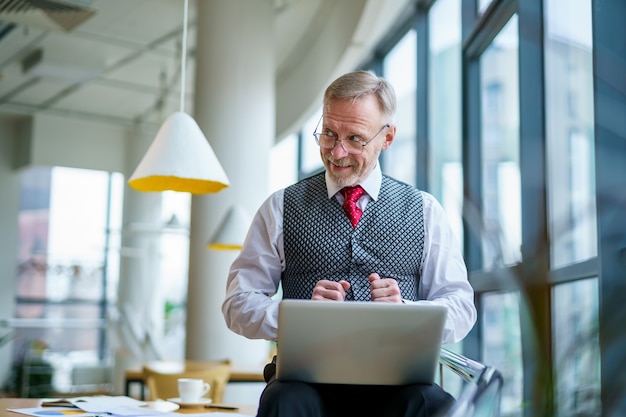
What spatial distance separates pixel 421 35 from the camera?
21.2 feet

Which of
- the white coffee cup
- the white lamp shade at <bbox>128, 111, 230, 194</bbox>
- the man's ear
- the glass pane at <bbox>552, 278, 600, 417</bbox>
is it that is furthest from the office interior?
the white lamp shade at <bbox>128, 111, 230, 194</bbox>

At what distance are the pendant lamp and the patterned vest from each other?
95cm

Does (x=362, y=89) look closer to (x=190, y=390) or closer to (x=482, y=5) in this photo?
(x=190, y=390)

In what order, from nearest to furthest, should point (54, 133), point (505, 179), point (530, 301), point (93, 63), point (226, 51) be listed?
point (530, 301)
point (505, 179)
point (226, 51)
point (93, 63)
point (54, 133)

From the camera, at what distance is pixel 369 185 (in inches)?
90.4

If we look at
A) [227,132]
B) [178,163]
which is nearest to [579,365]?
[178,163]

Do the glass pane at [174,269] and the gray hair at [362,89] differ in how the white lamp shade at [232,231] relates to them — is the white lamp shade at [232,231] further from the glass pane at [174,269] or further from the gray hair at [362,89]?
the glass pane at [174,269]

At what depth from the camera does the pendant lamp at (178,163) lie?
3119mm

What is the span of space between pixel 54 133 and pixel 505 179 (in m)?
9.48

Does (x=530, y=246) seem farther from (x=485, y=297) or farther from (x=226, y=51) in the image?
(x=226, y=51)

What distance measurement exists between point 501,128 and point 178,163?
218 centimetres

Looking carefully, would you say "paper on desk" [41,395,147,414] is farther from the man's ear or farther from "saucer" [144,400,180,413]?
the man's ear

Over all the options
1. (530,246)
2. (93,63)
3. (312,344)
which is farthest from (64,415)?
(93,63)

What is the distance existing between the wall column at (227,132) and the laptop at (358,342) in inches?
176
